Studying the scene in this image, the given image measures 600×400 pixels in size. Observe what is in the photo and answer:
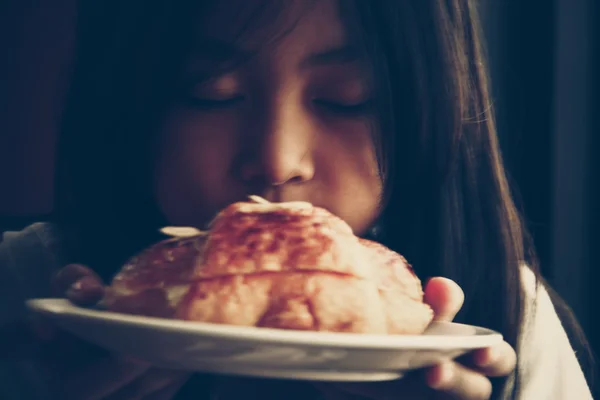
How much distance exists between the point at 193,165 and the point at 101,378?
0.41m

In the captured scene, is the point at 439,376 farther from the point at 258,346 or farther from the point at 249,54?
the point at 249,54

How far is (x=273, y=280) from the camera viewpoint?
1.41 feet

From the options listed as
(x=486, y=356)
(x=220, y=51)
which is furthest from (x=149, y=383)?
(x=220, y=51)

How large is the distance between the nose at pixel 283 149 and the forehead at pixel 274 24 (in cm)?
12

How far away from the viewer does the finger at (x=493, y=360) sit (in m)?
0.52

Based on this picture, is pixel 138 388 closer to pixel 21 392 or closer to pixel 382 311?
pixel 382 311

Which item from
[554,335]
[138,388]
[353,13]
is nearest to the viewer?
[138,388]

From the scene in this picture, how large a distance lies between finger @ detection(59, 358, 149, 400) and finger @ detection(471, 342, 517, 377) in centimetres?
34

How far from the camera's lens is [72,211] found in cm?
122

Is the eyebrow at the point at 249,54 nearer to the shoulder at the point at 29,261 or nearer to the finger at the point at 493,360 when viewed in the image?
the finger at the point at 493,360

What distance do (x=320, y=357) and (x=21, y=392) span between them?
1163mm

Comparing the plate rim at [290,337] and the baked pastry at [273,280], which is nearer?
the plate rim at [290,337]

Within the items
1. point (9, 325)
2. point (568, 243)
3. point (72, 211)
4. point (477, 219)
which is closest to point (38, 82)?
point (72, 211)

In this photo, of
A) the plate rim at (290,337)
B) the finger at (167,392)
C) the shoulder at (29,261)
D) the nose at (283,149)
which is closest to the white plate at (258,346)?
the plate rim at (290,337)
